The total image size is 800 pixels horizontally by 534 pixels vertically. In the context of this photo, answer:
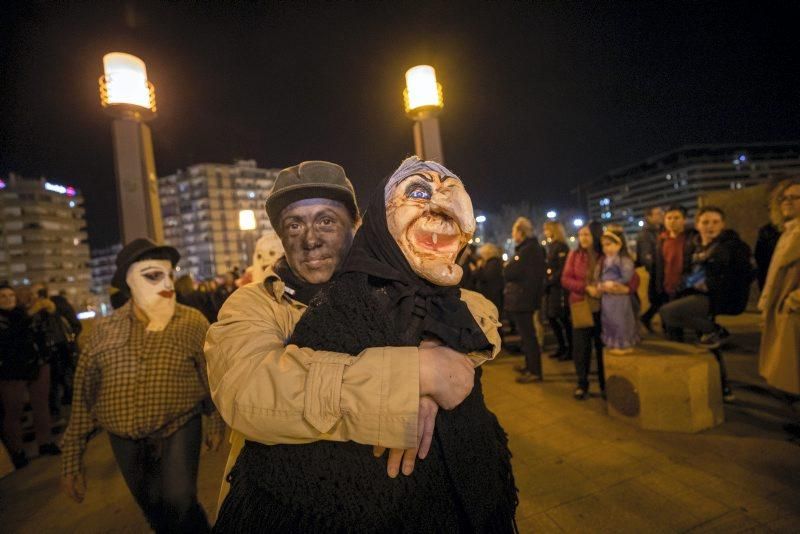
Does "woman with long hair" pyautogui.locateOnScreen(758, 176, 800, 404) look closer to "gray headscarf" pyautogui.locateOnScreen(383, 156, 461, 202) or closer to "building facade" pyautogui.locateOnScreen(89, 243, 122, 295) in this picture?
"gray headscarf" pyautogui.locateOnScreen(383, 156, 461, 202)

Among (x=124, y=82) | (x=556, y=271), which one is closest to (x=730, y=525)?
(x=556, y=271)

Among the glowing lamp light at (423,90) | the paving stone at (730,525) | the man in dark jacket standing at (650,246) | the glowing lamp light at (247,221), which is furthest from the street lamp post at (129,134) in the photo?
the glowing lamp light at (247,221)

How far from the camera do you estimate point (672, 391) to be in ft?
12.1

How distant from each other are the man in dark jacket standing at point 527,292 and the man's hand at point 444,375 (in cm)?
452

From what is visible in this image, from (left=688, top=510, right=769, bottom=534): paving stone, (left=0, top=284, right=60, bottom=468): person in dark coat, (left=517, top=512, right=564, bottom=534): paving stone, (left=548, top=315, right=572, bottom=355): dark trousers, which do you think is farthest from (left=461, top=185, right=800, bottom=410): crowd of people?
(left=0, top=284, right=60, bottom=468): person in dark coat

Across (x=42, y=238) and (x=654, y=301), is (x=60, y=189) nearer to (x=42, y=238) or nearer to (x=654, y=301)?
(x=42, y=238)

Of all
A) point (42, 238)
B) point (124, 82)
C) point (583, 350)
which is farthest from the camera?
point (42, 238)

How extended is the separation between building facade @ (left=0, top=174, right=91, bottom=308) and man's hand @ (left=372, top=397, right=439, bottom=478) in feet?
287

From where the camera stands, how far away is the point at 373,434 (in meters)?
1.00

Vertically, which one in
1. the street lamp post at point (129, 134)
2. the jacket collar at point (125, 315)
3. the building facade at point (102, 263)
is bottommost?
the jacket collar at point (125, 315)

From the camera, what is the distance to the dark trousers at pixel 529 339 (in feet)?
17.5

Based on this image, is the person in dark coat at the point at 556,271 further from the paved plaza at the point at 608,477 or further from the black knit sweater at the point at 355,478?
the black knit sweater at the point at 355,478

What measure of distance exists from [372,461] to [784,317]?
430 cm

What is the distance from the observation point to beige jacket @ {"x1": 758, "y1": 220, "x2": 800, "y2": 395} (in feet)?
10.9
